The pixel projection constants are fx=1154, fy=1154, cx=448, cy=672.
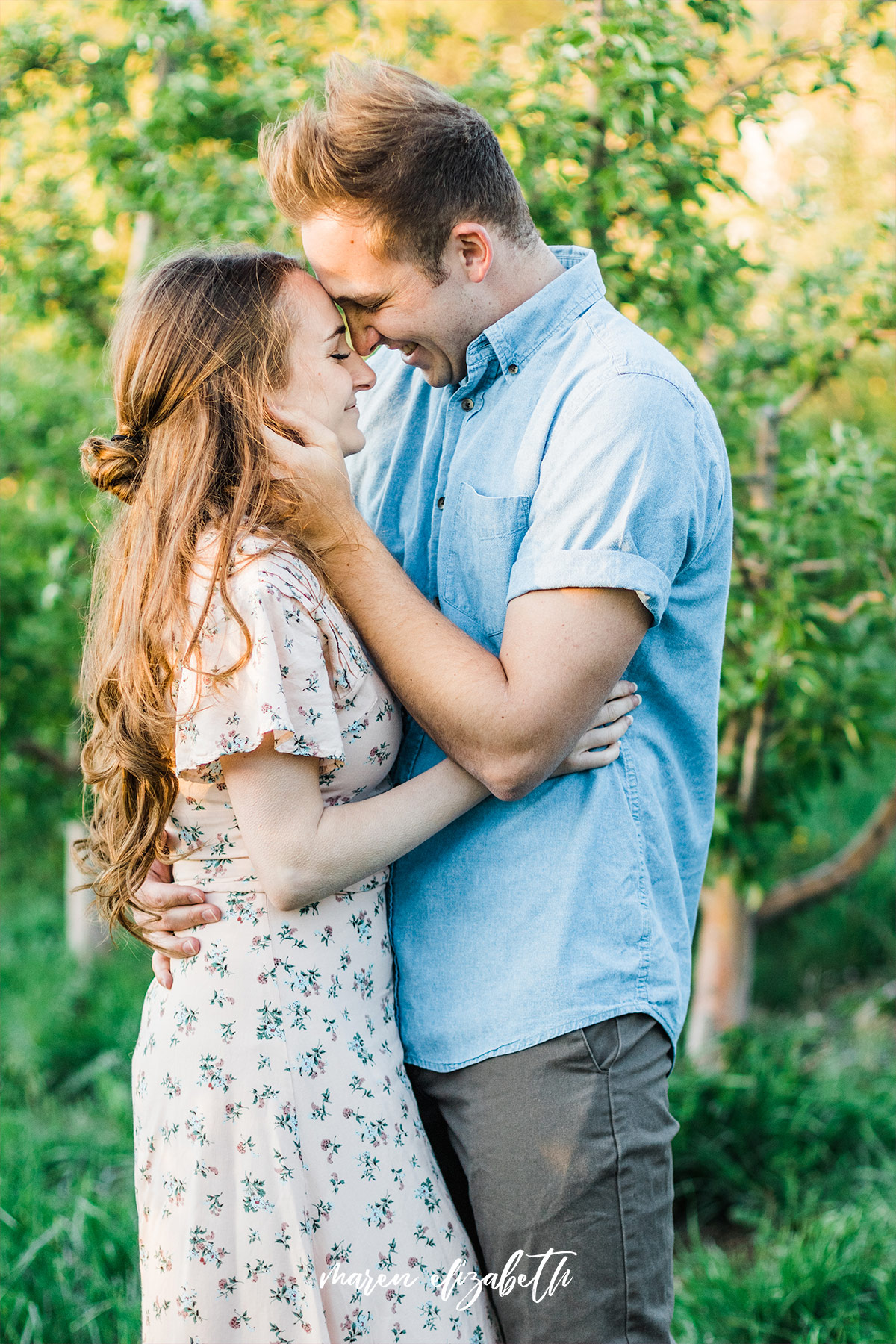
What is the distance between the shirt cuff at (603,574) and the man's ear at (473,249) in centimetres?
53

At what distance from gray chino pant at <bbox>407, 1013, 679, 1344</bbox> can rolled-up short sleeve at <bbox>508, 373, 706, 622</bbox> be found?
0.63 m

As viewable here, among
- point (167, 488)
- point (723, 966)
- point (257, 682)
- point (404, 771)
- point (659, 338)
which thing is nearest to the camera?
point (257, 682)

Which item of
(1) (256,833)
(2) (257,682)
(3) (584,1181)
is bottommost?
(3) (584,1181)

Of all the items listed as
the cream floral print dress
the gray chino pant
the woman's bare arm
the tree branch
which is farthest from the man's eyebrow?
the tree branch

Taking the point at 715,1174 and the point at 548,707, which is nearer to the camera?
the point at 548,707

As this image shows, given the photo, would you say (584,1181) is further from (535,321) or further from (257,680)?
(535,321)

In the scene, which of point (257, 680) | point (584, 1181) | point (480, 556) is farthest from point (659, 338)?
point (584, 1181)

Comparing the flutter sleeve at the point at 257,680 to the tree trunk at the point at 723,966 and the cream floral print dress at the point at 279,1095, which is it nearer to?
the cream floral print dress at the point at 279,1095

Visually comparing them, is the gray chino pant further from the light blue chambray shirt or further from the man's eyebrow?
the man's eyebrow

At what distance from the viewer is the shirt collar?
180 cm

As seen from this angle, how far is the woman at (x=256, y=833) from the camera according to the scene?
1.55 m

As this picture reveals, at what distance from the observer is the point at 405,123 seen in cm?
175

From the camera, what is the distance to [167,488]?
164cm

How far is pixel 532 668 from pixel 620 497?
0.26 m
